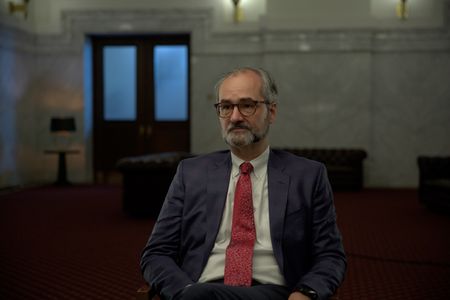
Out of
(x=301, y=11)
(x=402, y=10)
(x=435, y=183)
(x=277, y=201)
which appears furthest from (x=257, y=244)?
(x=402, y=10)

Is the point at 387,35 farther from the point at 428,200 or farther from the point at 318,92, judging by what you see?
the point at 428,200

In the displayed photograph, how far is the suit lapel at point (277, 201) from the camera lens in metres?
1.66

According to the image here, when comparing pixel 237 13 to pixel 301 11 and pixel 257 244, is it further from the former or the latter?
pixel 257 244

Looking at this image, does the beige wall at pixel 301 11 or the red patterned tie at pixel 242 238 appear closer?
the red patterned tie at pixel 242 238

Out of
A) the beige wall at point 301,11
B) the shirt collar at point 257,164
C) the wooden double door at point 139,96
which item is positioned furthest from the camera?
the wooden double door at point 139,96

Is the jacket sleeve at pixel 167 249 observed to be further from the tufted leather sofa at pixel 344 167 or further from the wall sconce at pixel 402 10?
the wall sconce at pixel 402 10

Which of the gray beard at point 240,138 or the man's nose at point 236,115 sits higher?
the man's nose at point 236,115

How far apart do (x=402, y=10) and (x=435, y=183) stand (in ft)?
12.9

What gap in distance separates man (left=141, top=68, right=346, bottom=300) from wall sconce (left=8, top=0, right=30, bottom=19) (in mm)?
8037

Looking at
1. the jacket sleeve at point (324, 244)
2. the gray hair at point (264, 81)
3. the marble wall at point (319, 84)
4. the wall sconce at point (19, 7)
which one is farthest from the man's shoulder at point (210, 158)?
the wall sconce at point (19, 7)

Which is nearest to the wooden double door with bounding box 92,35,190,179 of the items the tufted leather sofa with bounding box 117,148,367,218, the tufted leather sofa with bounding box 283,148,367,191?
the tufted leather sofa with bounding box 283,148,367,191

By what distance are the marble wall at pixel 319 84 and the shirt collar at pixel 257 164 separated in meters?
7.25

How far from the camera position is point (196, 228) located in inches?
68.7

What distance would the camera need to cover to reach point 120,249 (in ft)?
13.8
